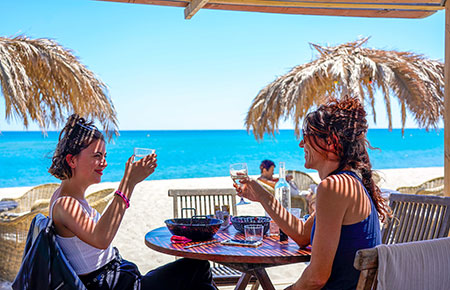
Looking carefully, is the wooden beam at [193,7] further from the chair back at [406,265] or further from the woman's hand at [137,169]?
the chair back at [406,265]

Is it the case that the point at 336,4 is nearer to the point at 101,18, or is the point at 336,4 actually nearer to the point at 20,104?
the point at 20,104

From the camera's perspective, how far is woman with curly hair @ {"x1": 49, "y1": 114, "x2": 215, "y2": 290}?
2.13 meters

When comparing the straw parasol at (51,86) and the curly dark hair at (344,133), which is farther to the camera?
the straw parasol at (51,86)

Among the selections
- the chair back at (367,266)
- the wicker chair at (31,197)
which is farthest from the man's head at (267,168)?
the chair back at (367,266)

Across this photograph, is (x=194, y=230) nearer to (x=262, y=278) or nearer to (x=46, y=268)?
(x=262, y=278)

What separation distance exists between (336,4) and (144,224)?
208 inches

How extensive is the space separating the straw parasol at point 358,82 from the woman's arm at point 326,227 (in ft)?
14.6

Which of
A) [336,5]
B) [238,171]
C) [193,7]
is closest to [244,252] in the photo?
[238,171]

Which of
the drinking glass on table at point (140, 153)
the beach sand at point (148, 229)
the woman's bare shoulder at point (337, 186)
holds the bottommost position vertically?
the beach sand at point (148, 229)

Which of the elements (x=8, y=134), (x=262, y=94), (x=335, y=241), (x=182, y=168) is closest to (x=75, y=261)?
(x=335, y=241)

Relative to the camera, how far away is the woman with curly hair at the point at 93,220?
83.9 inches

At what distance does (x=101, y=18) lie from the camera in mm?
47625

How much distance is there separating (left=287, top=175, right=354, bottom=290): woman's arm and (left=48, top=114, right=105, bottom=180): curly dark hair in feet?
3.83

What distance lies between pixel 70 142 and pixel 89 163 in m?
0.14
